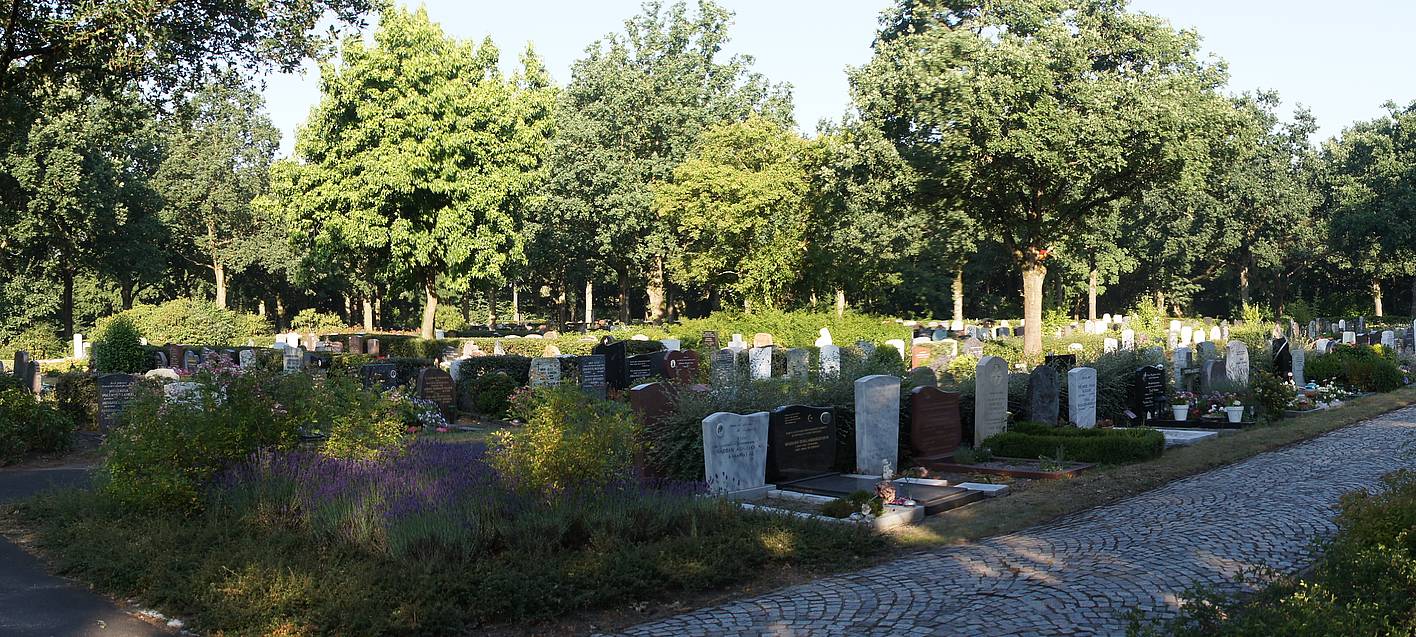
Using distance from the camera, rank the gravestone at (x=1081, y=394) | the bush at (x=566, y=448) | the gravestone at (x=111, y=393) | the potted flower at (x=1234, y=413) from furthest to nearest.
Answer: the potted flower at (x=1234, y=413) < the gravestone at (x=111, y=393) < the gravestone at (x=1081, y=394) < the bush at (x=566, y=448)

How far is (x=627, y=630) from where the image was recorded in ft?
23.3

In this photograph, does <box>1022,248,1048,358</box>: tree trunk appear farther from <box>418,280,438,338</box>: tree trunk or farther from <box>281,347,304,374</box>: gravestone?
<box>418,280,438,338</box>: tree trunk

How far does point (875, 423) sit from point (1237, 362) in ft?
40.4

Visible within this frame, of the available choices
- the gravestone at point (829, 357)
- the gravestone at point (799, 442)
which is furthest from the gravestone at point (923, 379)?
the gravestone at point (829, 357)

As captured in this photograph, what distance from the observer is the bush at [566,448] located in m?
9.41

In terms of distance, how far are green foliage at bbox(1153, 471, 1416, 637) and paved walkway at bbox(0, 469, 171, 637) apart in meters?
6.48

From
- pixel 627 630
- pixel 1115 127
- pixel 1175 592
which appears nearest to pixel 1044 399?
pixel 1175 592

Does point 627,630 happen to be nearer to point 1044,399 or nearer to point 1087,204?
point 1044,399

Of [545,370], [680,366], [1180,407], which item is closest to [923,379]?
[1180,407]

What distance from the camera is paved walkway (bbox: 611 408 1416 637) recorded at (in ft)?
22.9

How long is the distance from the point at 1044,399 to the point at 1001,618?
10101 mm

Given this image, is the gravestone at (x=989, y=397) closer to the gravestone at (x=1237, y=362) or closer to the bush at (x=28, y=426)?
the gravestone at (x=1237, y=362)

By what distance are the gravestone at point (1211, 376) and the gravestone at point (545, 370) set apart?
41.6 feet

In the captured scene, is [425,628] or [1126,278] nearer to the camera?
[425,628]
